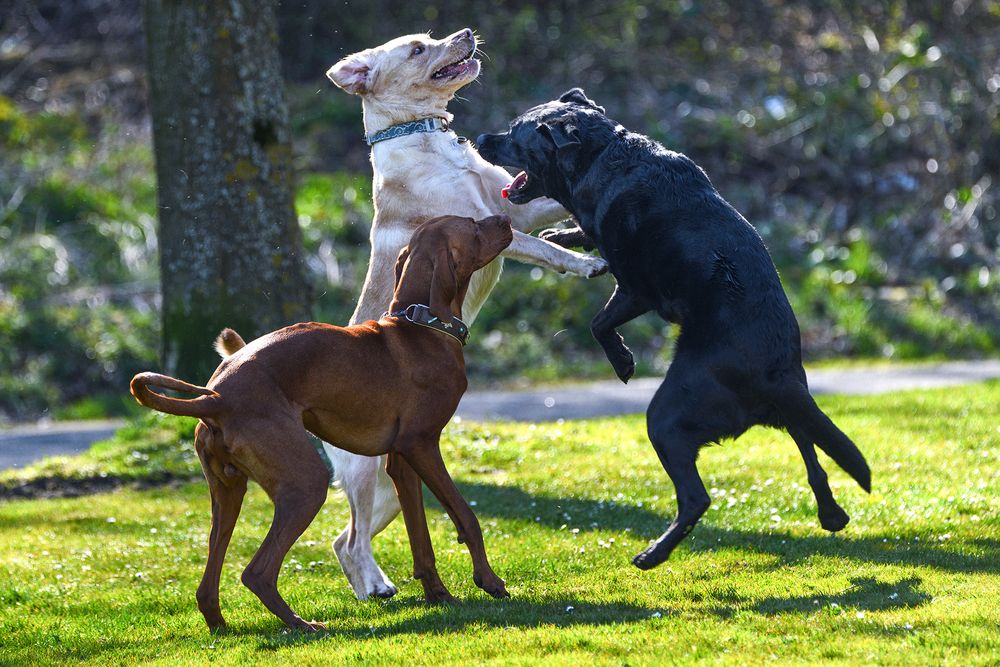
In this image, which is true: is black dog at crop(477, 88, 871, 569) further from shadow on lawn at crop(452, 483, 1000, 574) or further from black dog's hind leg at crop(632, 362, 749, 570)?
shadow on lawn at crop(452, 483, 1000, 574)

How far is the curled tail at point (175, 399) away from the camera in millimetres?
4754

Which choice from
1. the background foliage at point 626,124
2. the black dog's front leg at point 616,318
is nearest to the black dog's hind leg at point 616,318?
the black dog's front leg at point 616,318

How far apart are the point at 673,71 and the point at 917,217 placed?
167 inches

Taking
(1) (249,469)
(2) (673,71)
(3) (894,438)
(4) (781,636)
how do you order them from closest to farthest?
1. (4) (781,636)
2. (1) (249,469)
3. (3) (894,438)
4. (2) (673,71)

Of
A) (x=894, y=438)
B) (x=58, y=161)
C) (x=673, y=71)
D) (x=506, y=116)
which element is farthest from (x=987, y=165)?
(x=58, y=161)

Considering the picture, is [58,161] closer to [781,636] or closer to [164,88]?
[164,88]

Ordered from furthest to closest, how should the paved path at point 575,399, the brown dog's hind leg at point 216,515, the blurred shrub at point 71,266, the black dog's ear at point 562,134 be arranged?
the blurred shrub at point 71,266 < the paved path at point 575,399 < the black dog's ear at point 562,134 < the brown dog's hind leg at point 216,515

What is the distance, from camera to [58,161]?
15648 mm

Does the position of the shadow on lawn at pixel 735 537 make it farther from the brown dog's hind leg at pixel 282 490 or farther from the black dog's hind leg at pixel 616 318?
the brown dog's hind leg at pixel 282 490

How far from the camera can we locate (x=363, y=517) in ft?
20.0

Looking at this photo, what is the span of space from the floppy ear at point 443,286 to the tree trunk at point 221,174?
3.86m

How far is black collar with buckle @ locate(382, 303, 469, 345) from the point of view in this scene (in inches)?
211

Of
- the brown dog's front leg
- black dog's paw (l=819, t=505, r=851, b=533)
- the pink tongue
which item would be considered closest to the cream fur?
the pink tongue

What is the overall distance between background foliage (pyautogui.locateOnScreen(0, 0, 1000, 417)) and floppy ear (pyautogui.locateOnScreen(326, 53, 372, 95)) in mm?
4044
